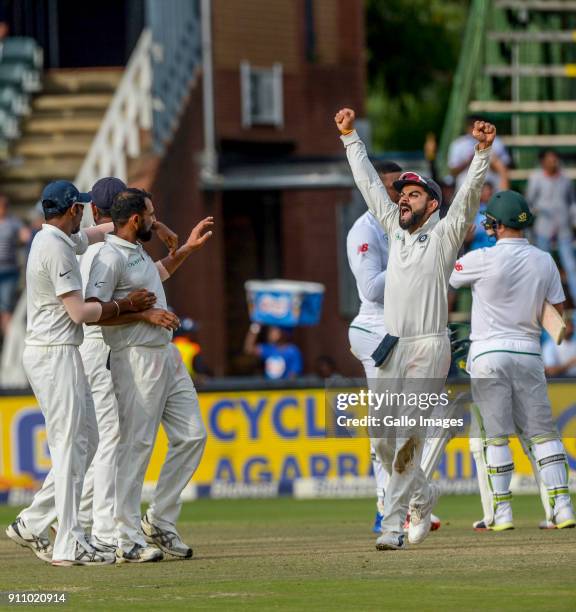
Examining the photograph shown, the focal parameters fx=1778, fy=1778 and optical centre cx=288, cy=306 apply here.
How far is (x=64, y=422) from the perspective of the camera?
403 inches

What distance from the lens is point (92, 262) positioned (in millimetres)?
10484

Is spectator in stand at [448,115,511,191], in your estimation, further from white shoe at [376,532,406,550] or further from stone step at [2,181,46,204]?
white shoe at [376,532,406,550]

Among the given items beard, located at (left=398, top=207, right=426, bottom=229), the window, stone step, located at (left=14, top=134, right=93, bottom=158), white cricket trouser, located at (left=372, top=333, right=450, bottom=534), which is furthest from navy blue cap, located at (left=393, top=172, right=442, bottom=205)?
the window

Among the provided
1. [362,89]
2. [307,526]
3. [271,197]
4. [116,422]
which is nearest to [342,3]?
[362,89]

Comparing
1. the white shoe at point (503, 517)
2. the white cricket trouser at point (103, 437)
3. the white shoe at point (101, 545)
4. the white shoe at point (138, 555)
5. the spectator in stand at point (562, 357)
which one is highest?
the white cricket trouser at point (103, 437)

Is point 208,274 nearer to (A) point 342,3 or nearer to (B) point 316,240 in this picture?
(B) point 316,240

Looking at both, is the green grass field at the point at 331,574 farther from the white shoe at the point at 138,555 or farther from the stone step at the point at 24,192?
the stone step at the point at 24,192

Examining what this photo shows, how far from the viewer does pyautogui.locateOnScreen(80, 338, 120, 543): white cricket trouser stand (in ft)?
34.7

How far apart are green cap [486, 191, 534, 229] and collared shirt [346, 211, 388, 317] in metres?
0.78

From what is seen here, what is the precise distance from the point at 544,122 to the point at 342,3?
834 cm

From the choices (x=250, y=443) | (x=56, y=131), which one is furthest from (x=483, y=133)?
(x=56, y=131)

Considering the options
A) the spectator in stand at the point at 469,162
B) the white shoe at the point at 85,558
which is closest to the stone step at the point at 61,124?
the spectator in stand at the point at 469,162

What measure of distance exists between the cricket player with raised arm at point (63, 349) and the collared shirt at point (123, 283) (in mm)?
112

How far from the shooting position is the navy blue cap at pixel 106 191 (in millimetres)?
10789
